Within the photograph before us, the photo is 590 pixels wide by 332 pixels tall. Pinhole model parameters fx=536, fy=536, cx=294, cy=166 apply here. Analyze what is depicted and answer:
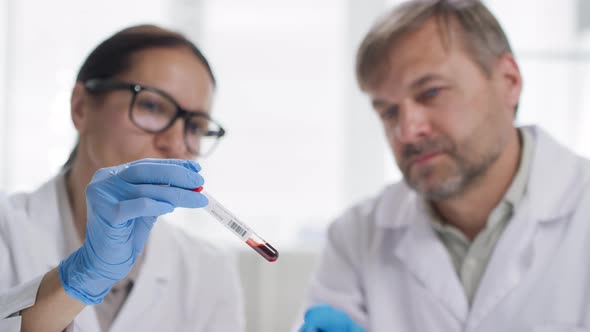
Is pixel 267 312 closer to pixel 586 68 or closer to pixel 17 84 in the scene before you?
pixel 17 84

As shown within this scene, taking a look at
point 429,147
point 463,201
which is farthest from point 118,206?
point 463,201

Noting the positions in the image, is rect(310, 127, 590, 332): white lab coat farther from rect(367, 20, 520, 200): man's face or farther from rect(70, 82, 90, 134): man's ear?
rect(70, 82, 90, 134): man's ear

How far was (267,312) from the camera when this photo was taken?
2.23 metres

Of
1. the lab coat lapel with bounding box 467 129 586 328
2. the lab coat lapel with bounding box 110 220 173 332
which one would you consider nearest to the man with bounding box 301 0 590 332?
the lab coat lapel with bounding box 467 129 586 328

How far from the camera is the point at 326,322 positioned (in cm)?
110

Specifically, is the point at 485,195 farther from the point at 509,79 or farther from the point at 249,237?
the point at 249,237

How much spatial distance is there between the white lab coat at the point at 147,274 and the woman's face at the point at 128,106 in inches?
6.7

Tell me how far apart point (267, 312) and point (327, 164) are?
0.90 meters

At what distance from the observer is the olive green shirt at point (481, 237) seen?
1.35m

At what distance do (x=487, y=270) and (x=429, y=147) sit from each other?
1.07ft

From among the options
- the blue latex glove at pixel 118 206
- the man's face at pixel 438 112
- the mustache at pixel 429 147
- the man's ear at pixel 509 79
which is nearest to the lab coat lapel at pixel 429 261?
the man's face at pixel 438 112

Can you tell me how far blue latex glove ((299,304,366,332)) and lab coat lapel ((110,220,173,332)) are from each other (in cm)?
34

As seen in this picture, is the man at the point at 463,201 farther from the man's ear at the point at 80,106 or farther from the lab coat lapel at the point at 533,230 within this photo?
the man's ear at the point at 80,106

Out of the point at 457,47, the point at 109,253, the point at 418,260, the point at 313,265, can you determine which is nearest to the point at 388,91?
the point at 457,47
